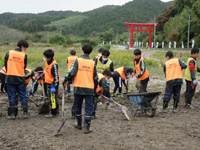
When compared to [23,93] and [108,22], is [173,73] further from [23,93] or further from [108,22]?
[108,22]

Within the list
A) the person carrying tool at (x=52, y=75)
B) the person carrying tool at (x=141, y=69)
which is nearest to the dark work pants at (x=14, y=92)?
the person carrying tool at (x=52, y=75)

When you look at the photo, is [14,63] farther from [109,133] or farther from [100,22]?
[100,22]

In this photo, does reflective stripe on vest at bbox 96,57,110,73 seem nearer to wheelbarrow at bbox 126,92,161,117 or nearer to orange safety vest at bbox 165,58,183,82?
wheelbarrow at bbox 126,92,161,117

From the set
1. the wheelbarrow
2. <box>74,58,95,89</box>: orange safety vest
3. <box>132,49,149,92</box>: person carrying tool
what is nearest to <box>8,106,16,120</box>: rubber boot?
<box>74,58,95,89</box>: orange safety vest

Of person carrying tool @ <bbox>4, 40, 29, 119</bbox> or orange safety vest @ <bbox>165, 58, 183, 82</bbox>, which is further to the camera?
orange safety vest @ <bbox>165, 58, 183, 82</bbox>

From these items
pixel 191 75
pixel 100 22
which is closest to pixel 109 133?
pixel 191 75

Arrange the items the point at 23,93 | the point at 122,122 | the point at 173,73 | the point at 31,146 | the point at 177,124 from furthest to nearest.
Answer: the point at 173,73 → the point at 23,93 → the point at 122,122 → the point at 177,124 → the point at 31,146

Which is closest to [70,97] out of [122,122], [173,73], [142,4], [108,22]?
[122,122]

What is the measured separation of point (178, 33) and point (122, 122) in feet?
132

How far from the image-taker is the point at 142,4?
167375 millimetres

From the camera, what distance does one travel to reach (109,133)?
13.3ft

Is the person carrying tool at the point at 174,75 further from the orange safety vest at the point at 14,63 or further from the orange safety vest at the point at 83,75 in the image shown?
the orange safety vest at the point at 14,63

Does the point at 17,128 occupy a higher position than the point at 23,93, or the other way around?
the point at 23,93

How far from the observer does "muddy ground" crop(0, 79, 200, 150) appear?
3.45 meters
